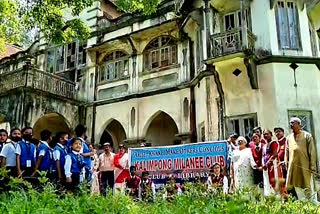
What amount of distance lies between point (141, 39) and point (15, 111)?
649 centimetres

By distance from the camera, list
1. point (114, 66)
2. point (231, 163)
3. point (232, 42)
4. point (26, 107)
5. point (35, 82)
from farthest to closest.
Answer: point (114, 66) < point (35, 82) < point (26, 107) < point (232, 42) < point (231, 163)

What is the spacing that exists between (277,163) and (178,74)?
8.23 meters

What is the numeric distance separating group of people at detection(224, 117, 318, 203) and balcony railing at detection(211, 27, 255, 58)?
3.41 meters

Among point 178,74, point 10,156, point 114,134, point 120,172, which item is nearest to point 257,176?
point 120,172

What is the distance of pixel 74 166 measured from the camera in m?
6.43

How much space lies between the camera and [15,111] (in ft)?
49.4

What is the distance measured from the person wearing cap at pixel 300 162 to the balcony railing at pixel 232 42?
4.94m

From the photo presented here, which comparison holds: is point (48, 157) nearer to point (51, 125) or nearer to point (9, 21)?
point (9, 21)

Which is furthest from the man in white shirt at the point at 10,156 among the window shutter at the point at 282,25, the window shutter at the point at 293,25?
the window shutter at the point at 293,25

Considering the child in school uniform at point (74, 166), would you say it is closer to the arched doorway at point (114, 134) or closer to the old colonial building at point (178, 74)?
the old colonial building at point (178, 74)

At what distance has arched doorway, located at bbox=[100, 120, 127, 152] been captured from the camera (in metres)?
18.5

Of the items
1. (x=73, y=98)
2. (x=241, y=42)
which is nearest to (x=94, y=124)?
(x=73, y=98)

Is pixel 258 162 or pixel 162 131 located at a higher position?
pixel 162 131

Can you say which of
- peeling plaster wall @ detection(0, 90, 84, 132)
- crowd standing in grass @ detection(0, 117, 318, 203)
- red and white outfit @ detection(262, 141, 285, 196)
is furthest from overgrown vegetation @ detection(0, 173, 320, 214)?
peeling plaster wall @ detection(0, 90, 84, 132)
